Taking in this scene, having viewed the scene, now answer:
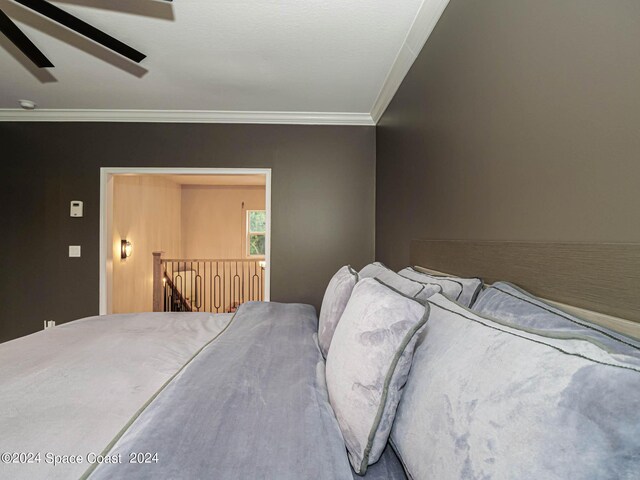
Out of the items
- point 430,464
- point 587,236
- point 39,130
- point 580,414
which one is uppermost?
point 39,130

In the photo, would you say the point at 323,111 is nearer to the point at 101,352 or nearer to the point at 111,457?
the point at 101,352

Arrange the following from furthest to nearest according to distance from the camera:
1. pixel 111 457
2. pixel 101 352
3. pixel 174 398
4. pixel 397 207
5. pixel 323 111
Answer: pixel 323 111 → pixel 397 207 → pixel 101 352 → pixel 174 398 → pixel 111 457

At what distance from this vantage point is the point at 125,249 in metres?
5.47

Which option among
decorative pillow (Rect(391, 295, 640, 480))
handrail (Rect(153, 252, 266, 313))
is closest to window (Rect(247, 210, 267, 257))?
handrail (Rect(153, 252, 266, 313))

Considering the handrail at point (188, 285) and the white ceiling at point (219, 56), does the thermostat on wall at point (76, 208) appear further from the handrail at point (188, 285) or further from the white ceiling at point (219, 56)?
the handrail at point (188, 285)

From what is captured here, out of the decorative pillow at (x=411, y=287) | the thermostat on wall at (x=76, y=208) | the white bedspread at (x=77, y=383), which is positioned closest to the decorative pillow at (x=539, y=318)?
the decorative pillow at (x=411, y=287)

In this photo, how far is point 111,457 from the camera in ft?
2.66

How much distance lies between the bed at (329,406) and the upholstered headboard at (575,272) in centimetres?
1

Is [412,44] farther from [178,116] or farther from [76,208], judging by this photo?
[76,208]

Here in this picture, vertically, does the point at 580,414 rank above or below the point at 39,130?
below

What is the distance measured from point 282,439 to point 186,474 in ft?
0.74

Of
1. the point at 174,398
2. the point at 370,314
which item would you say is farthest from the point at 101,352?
the point at 370,314

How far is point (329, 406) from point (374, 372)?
0.86 feet

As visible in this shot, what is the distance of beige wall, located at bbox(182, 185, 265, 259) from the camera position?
348 inches
